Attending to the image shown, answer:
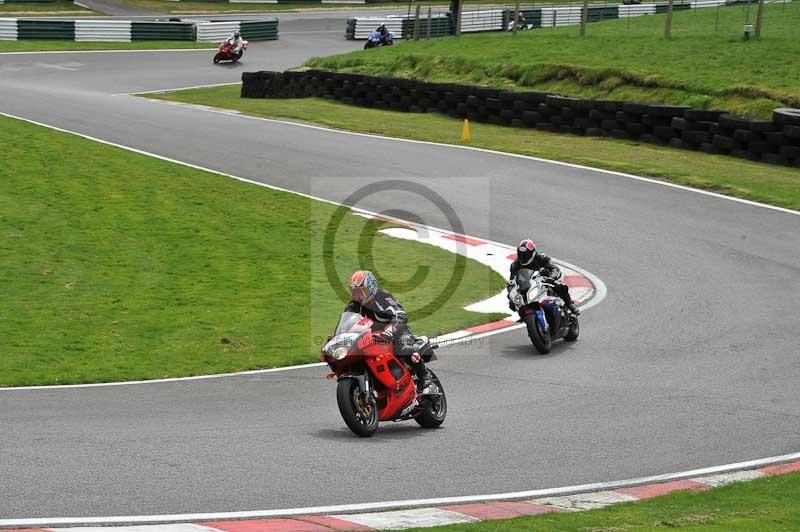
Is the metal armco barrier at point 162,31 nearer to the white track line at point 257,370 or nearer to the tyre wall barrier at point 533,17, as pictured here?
the tyre wall barrier at point 533,17

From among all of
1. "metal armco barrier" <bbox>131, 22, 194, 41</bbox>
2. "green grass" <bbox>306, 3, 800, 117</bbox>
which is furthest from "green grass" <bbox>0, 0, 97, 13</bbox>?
"green grass" <bbox>306, 3, 800, 117</bbox>

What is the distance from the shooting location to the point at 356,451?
32.7ft

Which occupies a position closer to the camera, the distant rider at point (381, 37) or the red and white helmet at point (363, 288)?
the red and white helmet at point (363, 288)

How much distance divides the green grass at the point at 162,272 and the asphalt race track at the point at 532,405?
1.16 meters

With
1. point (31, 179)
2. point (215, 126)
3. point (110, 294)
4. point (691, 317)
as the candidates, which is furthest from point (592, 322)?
point (215, 126)

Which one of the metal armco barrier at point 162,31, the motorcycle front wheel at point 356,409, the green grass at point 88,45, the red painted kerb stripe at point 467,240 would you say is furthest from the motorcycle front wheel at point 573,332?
the metal armco barrier at point 162,31

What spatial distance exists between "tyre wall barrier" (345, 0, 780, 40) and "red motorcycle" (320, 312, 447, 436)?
44422 mm

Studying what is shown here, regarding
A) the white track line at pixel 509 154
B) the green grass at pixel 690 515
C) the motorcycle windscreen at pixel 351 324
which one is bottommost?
the green grass at pixel 690 515

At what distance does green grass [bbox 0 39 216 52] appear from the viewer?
47562mm

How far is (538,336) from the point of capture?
13781mm

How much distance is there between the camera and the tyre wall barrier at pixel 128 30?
50.5 m

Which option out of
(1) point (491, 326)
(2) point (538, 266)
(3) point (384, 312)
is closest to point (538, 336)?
(2) point (538, 266)

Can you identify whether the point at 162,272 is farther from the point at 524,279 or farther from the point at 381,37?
the point at 381,37

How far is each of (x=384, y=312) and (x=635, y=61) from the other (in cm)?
2277
